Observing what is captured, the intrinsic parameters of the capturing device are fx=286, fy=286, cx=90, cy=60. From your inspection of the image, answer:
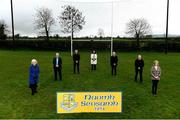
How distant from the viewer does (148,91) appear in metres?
15.4

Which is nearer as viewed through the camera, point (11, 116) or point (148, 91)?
point (11, 116)

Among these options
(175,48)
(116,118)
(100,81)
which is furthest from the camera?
(175,48)

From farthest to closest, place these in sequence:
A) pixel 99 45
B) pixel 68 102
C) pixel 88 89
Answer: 1. pixel 99 45
2. pixel 88 89
3. pixel 68 102

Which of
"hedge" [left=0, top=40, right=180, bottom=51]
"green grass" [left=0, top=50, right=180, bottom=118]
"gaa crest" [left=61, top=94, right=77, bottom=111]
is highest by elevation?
"hedge" [left=0, top=40, right=180, bottom=51]

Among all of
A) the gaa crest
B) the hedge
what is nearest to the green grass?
the gaa crest

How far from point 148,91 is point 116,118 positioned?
520 cm

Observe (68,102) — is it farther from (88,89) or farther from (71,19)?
→ (71,19)

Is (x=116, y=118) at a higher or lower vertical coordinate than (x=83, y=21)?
lower

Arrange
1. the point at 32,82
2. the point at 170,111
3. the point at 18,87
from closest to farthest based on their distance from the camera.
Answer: the point at 170,111 → the point at 32,82 → the point at 18,87

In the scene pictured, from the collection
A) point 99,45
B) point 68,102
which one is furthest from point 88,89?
point 99,45

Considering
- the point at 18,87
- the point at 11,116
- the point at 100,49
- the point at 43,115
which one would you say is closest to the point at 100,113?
the point at 43,115

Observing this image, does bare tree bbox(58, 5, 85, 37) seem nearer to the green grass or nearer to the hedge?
the hedge

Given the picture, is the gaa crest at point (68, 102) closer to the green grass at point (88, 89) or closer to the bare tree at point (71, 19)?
the green grass at point (88, 89)

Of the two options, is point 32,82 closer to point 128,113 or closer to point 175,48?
point 128,113
